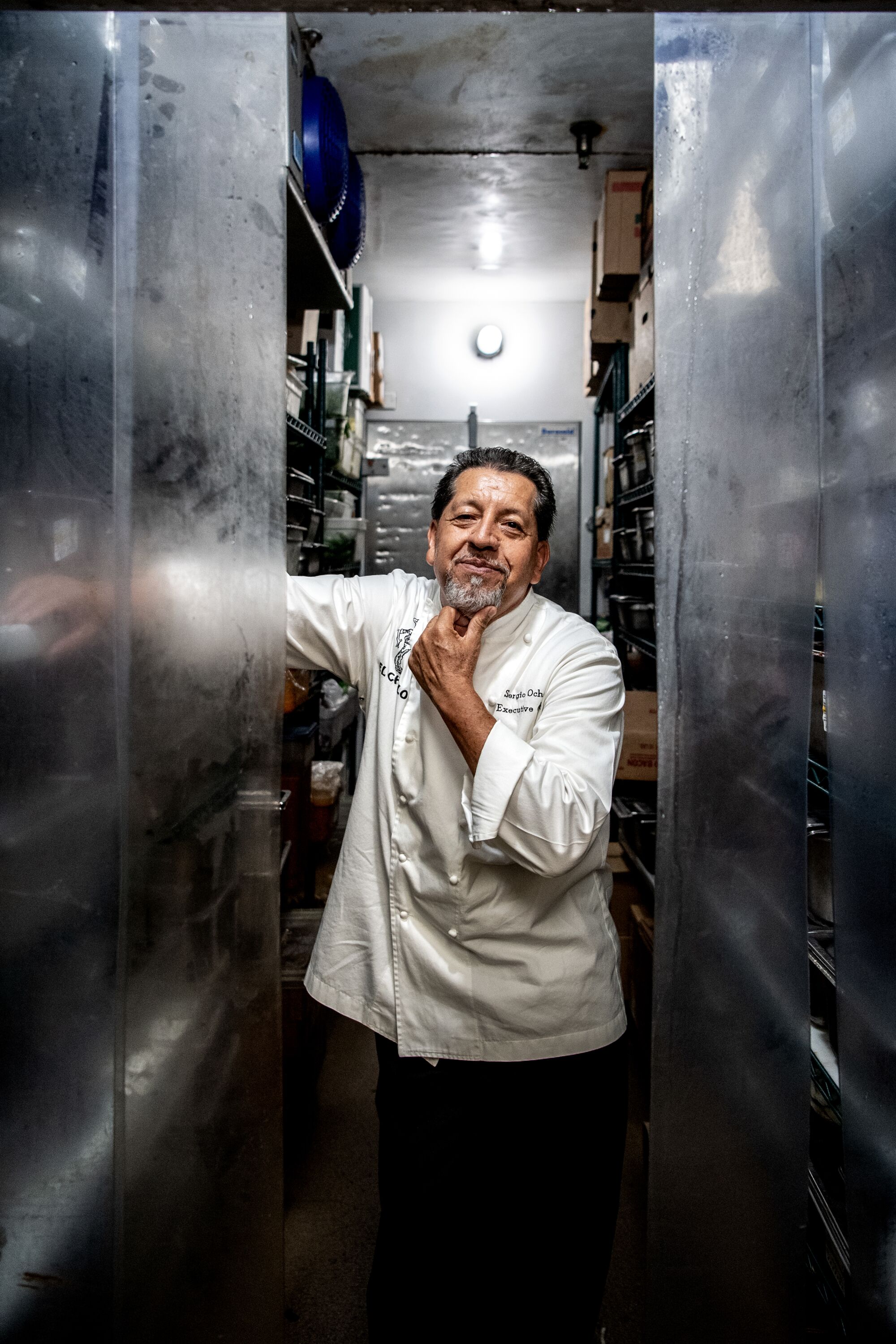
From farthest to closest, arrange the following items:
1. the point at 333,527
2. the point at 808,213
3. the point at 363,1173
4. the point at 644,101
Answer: the point at 333,527, the point at 644,101, the point at 363,1173, the point at 808,213

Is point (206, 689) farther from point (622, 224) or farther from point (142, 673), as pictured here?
point (622, 224)

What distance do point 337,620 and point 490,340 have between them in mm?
4479

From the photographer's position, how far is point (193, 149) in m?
0.99

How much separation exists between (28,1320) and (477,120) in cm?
383

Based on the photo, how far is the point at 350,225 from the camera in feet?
8.95

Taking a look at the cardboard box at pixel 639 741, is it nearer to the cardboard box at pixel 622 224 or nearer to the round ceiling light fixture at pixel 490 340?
the cardboard box at pixel 622 224

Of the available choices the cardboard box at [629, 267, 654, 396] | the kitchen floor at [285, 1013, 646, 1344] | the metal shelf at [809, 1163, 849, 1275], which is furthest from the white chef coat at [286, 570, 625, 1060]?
the cardboard box at [629, 267, 654, 396]

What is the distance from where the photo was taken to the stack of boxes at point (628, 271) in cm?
299

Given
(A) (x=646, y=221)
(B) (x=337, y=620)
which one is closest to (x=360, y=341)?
(A) (x=646, y=221)

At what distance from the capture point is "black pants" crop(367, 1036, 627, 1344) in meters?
1.31

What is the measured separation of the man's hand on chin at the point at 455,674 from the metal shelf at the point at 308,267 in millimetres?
1094

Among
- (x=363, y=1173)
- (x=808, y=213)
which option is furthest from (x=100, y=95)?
(x=363, y=1173)

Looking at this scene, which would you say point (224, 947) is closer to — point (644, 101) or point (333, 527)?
point (333, 527)

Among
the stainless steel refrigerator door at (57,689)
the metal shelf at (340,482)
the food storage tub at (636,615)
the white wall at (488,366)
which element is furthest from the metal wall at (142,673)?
the white wall at (488,366)
